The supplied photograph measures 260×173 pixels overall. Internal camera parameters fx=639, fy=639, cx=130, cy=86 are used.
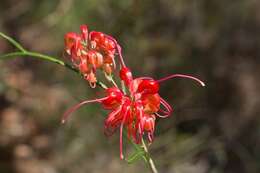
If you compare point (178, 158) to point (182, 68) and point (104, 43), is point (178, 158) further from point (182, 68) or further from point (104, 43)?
point (104, 43)

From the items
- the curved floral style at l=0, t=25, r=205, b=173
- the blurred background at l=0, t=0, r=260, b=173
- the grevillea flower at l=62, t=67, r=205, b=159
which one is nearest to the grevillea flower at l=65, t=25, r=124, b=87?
the curved floral style at l=0, t=25, r=205, b=173

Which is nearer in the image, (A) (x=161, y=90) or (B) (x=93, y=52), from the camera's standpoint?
(B) (x=93, y=52)

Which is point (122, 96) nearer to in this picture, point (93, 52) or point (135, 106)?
point (135, 106)

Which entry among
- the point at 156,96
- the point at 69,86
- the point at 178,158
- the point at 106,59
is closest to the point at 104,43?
the point at 106,59

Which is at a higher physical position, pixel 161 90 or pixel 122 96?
pixel 122 96

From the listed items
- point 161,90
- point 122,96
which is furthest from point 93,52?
point 161,90

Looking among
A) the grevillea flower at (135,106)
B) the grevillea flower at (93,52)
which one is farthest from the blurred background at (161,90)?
the grevillea flower at (135,106)

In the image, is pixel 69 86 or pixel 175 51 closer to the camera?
pixel 69 86
